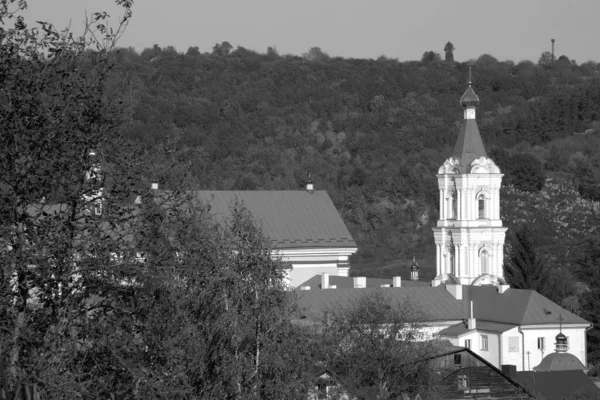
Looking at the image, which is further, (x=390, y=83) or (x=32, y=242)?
(x=390, y=83)

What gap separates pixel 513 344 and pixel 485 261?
31.4ft

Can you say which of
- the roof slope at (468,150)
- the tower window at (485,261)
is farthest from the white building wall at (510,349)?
the roof slope at (468,150)

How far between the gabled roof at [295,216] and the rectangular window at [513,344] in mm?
8026

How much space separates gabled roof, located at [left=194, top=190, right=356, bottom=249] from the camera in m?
49.7

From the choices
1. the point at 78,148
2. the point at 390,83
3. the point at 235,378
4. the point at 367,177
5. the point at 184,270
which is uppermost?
the point at 390,83

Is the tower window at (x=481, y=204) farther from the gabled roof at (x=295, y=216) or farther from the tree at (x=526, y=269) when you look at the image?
the gabled roof at (x=295, y=216)

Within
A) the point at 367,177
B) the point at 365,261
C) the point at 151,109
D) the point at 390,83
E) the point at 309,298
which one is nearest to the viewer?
the point at 309,298

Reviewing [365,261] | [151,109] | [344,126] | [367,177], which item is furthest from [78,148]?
[344,126]

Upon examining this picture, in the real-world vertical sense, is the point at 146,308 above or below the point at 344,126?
below

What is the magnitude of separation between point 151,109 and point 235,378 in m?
86.9

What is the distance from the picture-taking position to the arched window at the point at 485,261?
5334cm

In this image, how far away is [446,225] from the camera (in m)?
54.3

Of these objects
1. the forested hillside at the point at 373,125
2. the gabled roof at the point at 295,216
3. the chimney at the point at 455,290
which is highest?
the forested hillside at the point at 373,125

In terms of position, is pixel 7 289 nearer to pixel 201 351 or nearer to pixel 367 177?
pixel 201 351
